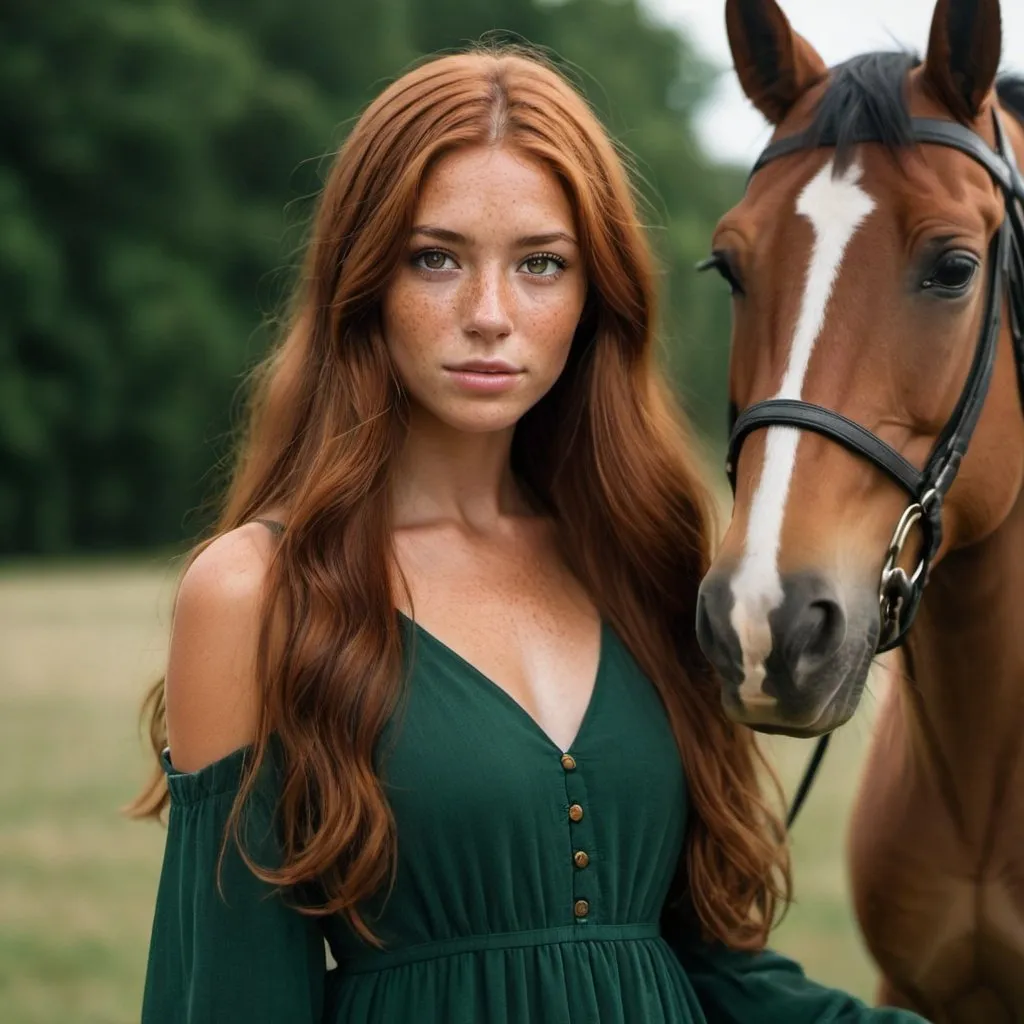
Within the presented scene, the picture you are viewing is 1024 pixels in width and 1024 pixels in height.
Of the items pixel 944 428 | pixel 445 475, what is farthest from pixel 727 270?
pixel 445 475

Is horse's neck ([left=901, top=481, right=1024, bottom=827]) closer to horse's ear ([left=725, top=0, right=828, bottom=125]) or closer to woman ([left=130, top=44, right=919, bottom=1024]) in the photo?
woman ([left=130, top=44, right=919, bottom=1024])

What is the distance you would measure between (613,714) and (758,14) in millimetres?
1180

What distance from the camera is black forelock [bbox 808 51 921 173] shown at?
2.26 meters

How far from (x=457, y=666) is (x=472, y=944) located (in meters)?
0.39

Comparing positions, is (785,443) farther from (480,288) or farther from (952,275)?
(480,288)

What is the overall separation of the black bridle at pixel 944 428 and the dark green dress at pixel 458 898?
1.50 ft

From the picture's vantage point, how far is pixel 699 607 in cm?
208

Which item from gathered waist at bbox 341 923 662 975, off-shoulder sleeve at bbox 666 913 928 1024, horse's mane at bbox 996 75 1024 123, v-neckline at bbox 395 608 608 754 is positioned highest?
horse's mane at bbox 996 75 1024 123

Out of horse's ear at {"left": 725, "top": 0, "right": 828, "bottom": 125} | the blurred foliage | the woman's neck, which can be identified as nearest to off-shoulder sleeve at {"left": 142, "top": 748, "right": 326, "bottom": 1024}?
the woman's neck

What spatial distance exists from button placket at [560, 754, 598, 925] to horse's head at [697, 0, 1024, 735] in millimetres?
265

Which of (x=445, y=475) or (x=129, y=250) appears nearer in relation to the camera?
(x=445, y=475)

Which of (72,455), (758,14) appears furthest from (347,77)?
(758,14)

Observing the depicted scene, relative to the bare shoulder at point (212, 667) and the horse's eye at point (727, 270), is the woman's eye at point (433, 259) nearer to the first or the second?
the horse's eye at point (727, 270)

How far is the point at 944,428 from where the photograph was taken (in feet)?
7.44
